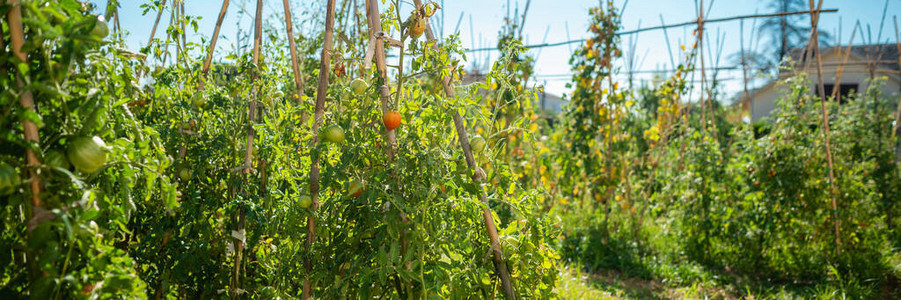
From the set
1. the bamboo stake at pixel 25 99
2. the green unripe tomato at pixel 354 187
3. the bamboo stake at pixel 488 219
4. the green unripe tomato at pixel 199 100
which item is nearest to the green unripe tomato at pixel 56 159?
the bamboo stake at pixel 25 99

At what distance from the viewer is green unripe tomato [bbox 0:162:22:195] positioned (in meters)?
0.52

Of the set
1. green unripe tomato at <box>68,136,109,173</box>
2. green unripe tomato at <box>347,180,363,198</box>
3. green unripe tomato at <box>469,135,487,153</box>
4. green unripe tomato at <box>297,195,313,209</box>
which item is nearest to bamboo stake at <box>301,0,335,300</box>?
green unripe tomato at <box>297,195,313,209</box>

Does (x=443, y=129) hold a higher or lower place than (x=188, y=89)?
lower

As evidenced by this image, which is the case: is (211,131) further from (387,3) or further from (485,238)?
(485,238)

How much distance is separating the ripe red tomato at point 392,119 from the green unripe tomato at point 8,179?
2.07ft

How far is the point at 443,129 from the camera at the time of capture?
3.73ft

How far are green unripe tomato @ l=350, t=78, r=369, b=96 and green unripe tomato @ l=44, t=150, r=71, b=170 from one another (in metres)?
0.60

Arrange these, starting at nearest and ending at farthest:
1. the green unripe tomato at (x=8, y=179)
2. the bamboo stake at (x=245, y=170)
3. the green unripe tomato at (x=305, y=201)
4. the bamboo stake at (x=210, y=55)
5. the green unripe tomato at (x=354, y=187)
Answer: the green unripe tomato at (x=8, y=179)
the green unripe tomato at (x=354, y=187)
the green unripe tomato at (x=305, y=201)
the bamboo stake at (x=245, y=170)
the bamboo stake at (x=210, y=55)

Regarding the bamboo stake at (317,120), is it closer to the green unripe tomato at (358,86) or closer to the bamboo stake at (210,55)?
the green unripe tomato at (358,86)

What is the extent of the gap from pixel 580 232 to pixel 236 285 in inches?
127

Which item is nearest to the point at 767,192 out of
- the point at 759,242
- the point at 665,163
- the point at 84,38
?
the point at 759,242

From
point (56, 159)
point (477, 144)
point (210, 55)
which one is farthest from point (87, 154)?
point (210, 55)

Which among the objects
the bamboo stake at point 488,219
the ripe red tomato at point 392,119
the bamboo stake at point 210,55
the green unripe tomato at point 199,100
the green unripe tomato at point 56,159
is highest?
the bamboo stake at point 210,55

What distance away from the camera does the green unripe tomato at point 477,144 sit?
1231 mm
